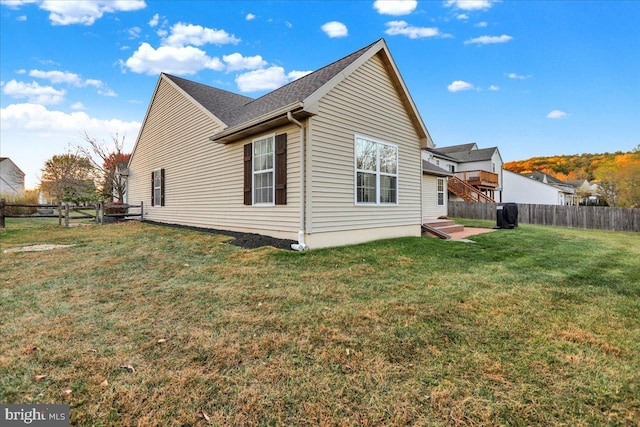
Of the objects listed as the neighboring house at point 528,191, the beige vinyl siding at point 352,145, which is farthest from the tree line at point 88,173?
the neighboring house at point 528,191

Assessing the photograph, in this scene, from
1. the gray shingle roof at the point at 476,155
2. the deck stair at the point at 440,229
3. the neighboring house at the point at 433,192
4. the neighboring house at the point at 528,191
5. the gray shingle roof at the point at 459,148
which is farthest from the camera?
the gray shingle roof at the point at 459,148

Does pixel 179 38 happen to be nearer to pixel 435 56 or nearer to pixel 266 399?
pixel 435 56

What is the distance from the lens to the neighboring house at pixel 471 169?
22.0m

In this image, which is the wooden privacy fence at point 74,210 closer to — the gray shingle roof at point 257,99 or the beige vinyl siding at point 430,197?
the gray shingle roof at point 257,99

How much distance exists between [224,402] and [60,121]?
79.8 feet

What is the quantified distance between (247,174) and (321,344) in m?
6.22

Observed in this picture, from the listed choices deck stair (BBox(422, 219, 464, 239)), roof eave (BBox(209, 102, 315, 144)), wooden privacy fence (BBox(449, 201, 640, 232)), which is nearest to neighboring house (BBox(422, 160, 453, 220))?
deck stair (BBox(422, 219, 464, 239))

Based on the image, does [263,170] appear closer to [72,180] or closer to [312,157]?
[312,157]

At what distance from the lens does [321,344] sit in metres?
2.51

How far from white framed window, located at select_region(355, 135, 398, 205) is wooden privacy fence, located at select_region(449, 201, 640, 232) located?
1282 centimetres

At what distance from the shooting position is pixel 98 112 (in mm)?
17344

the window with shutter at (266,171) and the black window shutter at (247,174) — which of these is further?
the black window shutter at (247,174)

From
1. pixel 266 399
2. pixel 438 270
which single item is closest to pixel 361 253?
pixel 438 270

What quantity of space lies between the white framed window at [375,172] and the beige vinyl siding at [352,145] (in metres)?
0.20
